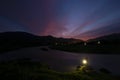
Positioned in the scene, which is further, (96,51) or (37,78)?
(96,51)

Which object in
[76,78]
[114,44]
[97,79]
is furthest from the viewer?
[114,44]

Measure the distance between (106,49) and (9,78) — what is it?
71.4 metres

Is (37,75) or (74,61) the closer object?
(37,75)

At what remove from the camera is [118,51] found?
247 ft

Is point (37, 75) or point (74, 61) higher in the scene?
point (74, 61)

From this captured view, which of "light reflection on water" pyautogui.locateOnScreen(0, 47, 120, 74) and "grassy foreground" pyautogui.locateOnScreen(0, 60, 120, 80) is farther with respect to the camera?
"light reflection on water" pyautogui.locateOnScreen(0, 47, 120, 74)

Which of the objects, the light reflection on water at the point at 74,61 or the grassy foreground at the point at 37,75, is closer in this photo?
the grassy foreground at the point at 37,75

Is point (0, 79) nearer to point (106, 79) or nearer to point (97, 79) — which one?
point (97, 79)

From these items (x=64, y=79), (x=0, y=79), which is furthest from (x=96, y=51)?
(x=0, y=79)

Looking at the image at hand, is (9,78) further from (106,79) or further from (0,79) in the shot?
(106,79)

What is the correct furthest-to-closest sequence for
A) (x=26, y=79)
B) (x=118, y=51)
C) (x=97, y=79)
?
(x=118, y=51) → (x=97, y=79) → (x=26, y=79)

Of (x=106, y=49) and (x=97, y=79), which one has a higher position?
(x=106, y=49)

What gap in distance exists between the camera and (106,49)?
Result: 3147 inches

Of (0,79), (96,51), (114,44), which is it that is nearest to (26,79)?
(0,79)
